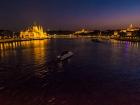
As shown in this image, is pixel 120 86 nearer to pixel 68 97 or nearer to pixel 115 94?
pixel 115 94

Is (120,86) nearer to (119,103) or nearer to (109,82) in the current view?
(109,82)

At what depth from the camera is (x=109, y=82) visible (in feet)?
77.5

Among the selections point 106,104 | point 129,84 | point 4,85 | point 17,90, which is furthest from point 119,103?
point 4,85

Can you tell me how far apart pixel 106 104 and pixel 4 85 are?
10484 mm

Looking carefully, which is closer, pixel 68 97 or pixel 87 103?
pixel 87 103

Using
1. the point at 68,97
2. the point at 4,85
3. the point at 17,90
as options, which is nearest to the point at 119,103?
the point at 68,97

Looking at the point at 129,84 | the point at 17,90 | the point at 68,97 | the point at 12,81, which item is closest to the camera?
the point at 68,97

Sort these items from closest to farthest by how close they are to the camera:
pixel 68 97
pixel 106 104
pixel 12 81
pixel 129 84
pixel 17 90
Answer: pixel 106 104, pixel 68 97, pixel 17 90, pixel 129 84, pixel 12 81

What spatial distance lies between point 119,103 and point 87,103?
2227 millimetres

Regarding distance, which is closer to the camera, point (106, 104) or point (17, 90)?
point (106, 104)

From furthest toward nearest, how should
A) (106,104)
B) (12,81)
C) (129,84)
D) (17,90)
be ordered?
(12,81) < (129,84) < (17,90) < (106,104)

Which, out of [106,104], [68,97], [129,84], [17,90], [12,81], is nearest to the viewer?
[106,104]

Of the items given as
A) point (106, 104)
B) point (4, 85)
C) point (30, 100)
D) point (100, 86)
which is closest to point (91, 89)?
point (100, 86)

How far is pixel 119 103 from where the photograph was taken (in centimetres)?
1688
